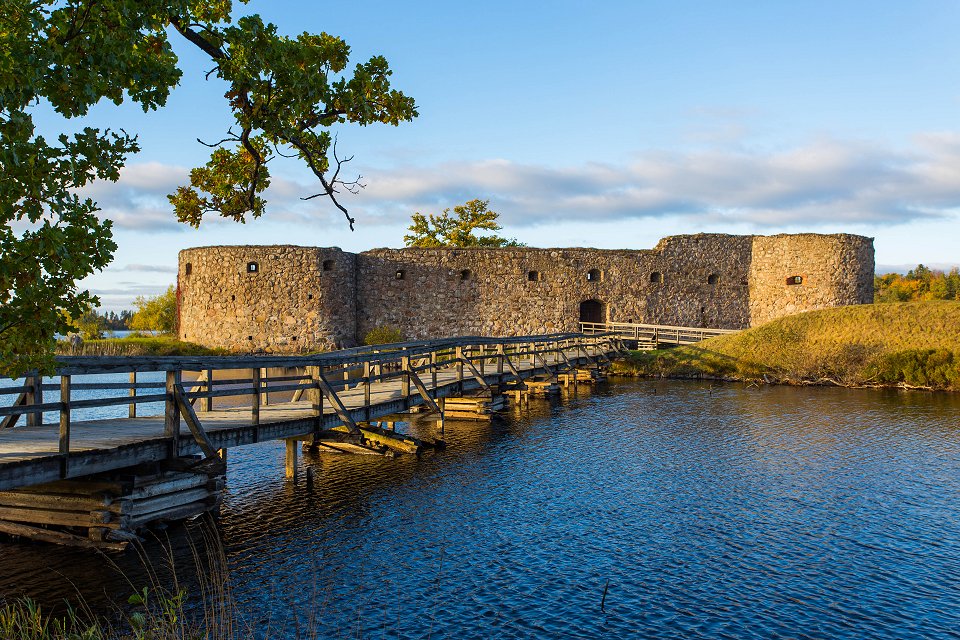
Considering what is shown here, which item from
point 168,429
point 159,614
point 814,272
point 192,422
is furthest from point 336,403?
point 814,272

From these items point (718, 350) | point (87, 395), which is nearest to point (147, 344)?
point (87, 395)

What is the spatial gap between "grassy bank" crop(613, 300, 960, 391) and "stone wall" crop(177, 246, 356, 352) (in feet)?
49.7

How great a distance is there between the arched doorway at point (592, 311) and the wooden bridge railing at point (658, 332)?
4.22ft

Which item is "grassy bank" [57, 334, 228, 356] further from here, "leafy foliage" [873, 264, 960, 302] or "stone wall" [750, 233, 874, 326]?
"leafy foliage" [873, 264, 960, 302]

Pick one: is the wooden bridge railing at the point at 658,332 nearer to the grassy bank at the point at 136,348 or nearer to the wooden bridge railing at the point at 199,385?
the wooden bridge railing at the point at 199,385

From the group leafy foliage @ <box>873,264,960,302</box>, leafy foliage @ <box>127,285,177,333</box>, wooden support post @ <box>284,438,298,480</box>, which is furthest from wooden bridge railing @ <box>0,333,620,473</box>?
leafy foliage @ <box>873,264,960,302</box>

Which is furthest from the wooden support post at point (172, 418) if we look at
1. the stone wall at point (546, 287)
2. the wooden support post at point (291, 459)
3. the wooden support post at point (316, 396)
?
the stone wall at point (546, 287)

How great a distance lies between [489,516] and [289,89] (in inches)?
261

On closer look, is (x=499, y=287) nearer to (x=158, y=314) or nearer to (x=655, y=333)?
(x=655, y=333)

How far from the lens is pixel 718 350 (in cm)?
3244

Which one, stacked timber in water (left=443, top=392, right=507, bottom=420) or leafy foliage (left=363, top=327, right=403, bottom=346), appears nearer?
stacked timber in water (left=443, top=392, right=507, bottom=420)

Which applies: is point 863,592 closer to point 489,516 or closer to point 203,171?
point 489,516

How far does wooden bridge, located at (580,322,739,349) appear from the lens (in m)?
37.0

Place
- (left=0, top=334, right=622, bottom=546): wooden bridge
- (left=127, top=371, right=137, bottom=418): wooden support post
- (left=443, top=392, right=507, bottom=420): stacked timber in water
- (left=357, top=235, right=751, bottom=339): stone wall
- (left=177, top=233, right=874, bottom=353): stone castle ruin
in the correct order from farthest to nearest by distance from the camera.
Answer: (left=357, top=235, right=751, bottom=339): stone wall → (left=177, top=233, right=874, bottom=353): stone castle ruin → (left=443, top=392, right=507, bottom=420): stacked timber in water → (left=127, top=371, right=137, bottom=418): wooden support post → (left=0, top=334, right=622, bottom=546): wooden bridge
